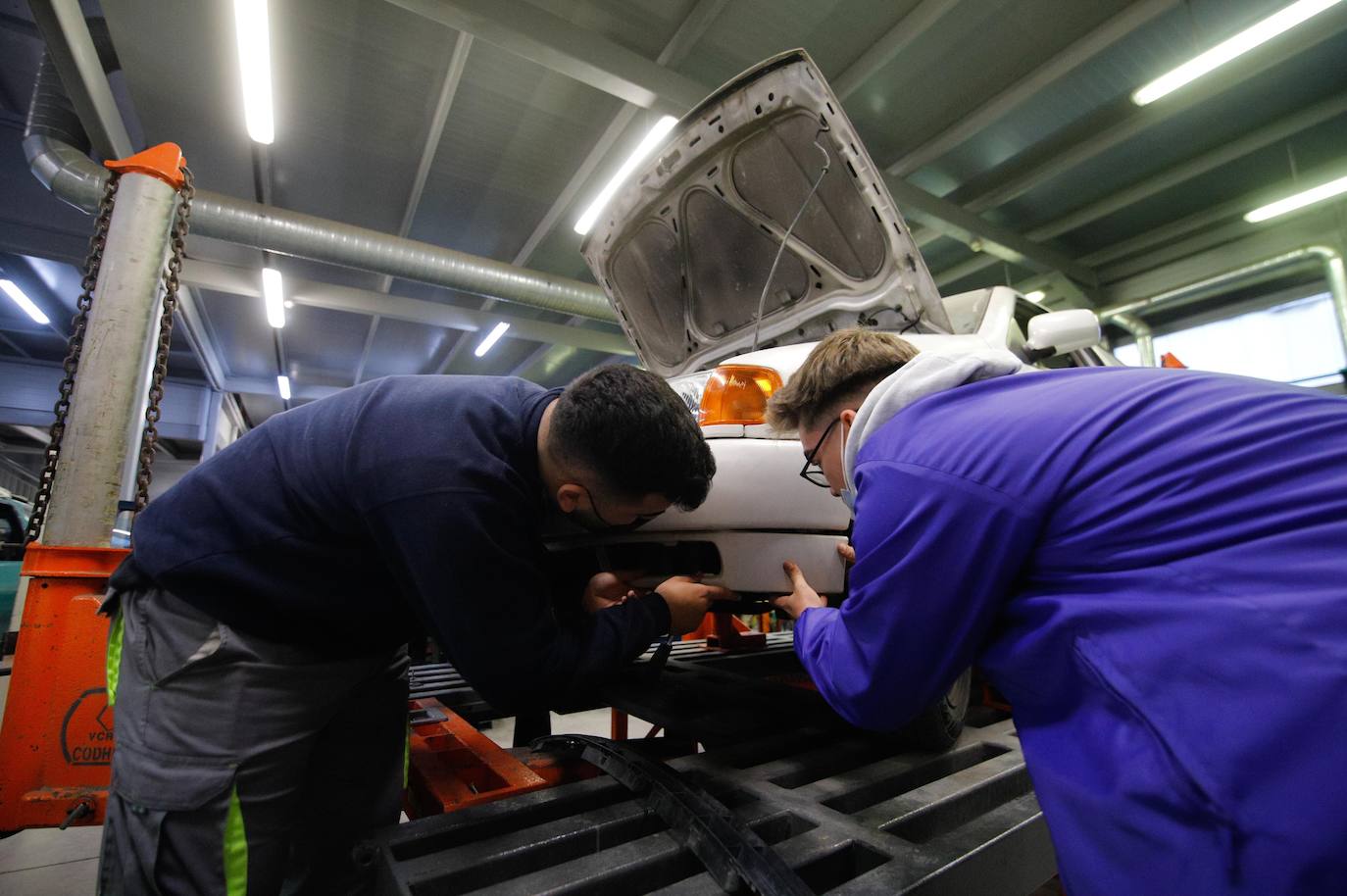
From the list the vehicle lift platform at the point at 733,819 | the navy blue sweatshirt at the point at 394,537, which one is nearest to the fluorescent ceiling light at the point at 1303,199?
the vehicle lift platform at the point at 733,819

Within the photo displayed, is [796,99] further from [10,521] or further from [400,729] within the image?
[10,521]

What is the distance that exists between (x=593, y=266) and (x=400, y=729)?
2.30 m

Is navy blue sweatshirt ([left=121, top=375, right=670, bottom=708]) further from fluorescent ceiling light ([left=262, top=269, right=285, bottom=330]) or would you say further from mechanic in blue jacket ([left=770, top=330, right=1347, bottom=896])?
fluorescent ceiling light ([left=262, top=269, right=285, bottom=330])

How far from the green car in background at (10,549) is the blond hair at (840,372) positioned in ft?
12.2

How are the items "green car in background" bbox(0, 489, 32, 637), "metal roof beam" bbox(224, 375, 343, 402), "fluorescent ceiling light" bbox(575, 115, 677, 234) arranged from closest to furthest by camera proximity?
1. "green car in background" bbox(0, 489, 32, 637)
2. "fluorescent ceiling light" bbox(575, 115, 677, 234)
3. "metal roof beam" bbox(224, 375, 343, 402)

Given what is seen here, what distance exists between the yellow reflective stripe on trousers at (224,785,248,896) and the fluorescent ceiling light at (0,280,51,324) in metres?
10.9

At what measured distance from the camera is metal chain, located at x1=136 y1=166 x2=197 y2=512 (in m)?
2.21

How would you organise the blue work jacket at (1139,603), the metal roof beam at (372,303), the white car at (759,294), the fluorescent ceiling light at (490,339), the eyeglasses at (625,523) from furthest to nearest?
the fluorescent ceiling light at (490,339) → the metal roof beam at (372,303) → the white car at (759,294) → the eyeglasses at (625,523) → the blue work jacket at (1139,603)

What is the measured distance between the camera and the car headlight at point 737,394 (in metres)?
1.69

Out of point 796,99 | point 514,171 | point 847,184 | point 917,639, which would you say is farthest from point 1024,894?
point 514,171

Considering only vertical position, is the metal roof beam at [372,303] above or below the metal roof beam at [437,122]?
below

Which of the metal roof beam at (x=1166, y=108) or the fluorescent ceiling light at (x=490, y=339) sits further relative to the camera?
the fluorescent ceiling light at (x=490, y=339)

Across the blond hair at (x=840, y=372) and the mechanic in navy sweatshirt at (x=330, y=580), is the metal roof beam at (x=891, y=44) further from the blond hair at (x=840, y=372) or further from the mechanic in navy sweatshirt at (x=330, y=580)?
the mechanic in navy sweatshirt at (x=330, y=580)

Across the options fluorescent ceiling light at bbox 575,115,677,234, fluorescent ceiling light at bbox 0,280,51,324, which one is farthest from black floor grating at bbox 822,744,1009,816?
fluorescent ceiling light at bbox 0,280,51,324
